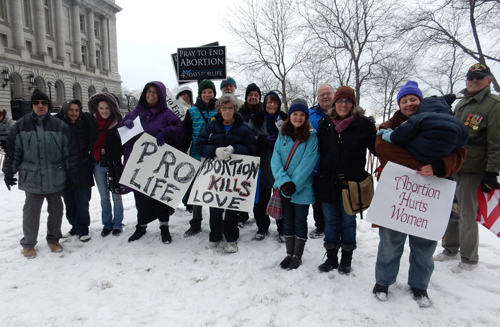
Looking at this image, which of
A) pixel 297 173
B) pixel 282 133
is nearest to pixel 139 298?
pixel 297 173

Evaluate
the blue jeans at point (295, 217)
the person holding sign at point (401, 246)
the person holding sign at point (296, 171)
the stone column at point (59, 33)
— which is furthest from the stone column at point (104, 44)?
the person holding sign at point (401, 246)

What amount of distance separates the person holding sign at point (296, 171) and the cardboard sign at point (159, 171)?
1.41 metres

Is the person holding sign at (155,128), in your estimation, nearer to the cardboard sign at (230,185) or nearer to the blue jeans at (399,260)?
the cardboard sign at (230,185)

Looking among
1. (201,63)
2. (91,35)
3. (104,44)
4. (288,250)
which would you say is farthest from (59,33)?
(288,250)

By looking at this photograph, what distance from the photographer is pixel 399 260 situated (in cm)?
294

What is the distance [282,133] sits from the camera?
354cm

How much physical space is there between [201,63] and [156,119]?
2.29 meters

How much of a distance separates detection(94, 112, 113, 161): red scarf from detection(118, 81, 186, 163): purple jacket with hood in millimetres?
273

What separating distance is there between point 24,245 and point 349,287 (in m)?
4.30

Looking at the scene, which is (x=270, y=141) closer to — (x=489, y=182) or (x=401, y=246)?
(x=401, y=246)

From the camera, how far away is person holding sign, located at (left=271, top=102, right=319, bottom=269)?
3344 mm

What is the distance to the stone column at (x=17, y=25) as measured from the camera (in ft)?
136

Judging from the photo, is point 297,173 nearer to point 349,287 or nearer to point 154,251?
point 349,287

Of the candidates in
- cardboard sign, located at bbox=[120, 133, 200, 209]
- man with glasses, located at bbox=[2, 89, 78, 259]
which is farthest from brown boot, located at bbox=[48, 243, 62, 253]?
cardboard sign, located at bbox=[120, 133, 200, 209]
